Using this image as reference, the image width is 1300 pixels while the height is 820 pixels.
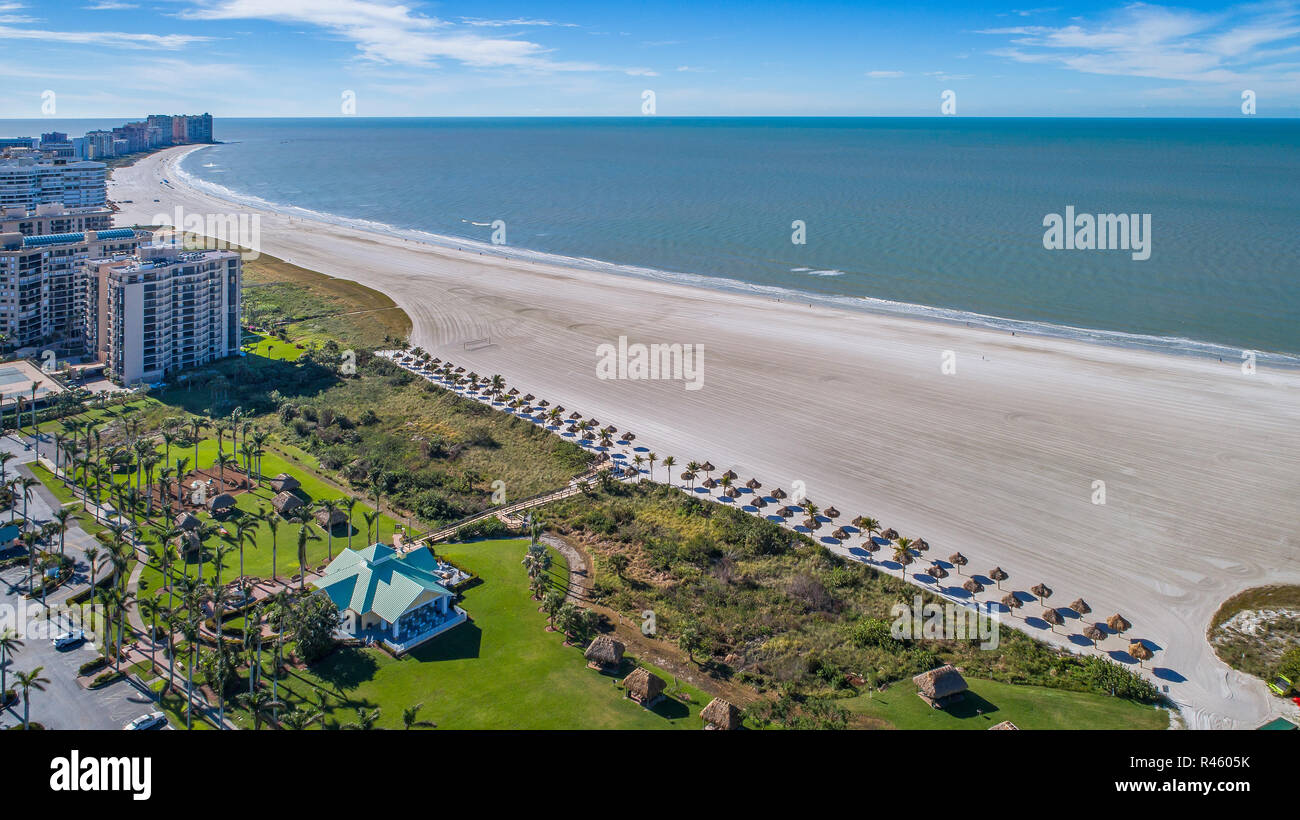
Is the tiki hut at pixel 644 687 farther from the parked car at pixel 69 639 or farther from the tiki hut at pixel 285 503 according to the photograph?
the tiki hut at pixel 285 503

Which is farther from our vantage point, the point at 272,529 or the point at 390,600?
the point at 272,529

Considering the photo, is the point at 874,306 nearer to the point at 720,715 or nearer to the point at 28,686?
the point at 720,715

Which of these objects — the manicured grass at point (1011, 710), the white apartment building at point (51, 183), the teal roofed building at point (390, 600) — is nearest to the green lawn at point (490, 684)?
the teal roofed building at point (390, 600)

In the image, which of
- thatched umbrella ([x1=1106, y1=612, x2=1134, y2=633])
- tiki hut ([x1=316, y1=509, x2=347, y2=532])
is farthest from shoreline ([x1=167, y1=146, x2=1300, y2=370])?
tiki hut ([x1=316, y1=509, x2=347, y2=532])

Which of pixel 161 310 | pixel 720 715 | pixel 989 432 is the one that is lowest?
pixel 720 715

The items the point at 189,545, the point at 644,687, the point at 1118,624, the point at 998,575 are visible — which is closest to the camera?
the point at 644,687

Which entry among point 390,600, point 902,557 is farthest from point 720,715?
point 902,557
